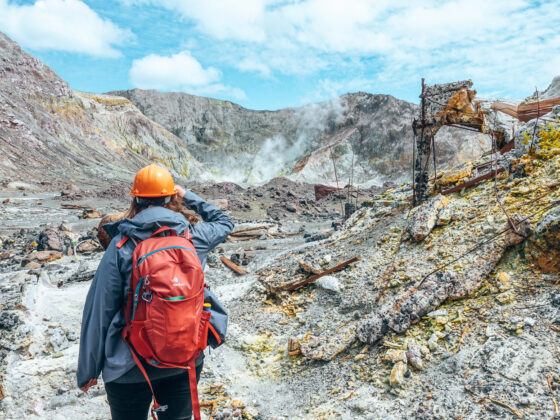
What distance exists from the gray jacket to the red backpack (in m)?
0.04

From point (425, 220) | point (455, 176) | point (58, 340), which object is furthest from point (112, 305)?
point (455, 176)

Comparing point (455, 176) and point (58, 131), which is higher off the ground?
point (58, 131)

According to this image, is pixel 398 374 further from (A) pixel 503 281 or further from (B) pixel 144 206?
(B) pixel 144 206

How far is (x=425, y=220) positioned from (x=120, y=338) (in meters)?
4.11

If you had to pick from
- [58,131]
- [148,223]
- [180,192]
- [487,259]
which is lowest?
[487,259]

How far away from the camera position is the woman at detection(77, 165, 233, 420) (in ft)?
5.71

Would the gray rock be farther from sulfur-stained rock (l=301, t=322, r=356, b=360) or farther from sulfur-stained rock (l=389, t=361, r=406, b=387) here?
sulfur-stained rock (l=389, t=361, r=406, b=387)

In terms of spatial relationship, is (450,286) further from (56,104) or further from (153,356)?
(56,104)

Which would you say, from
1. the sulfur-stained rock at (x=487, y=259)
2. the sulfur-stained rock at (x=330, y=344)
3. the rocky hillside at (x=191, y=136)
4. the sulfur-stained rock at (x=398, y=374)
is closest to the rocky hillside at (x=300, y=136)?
the rocky hillside at (x=191, y=136)

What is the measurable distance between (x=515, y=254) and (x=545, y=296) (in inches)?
28.0

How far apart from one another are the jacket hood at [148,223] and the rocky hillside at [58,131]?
25.4 meters

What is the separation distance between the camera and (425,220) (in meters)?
4.89

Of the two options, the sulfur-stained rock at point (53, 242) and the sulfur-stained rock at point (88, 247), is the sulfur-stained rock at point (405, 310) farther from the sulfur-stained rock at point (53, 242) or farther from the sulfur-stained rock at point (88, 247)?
the sulfur-stained rock at point (53, 242)

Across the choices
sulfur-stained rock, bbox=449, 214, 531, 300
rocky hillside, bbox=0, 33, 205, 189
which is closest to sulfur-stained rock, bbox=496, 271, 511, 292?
sulfur-stained rock, bbox=449, 214, 531, 300
